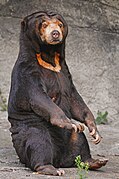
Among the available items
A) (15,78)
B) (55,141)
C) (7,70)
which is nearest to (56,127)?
(55,141)

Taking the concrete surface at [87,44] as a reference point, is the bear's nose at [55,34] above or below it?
above

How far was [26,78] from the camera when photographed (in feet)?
19.8

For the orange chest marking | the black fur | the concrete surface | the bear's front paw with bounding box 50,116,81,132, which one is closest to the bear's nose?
the black fur

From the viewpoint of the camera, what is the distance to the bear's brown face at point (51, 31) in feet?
19.6

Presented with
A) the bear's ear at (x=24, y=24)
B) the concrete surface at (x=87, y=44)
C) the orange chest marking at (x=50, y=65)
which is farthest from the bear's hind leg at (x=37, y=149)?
the concrete surface at (x=87, y=44)

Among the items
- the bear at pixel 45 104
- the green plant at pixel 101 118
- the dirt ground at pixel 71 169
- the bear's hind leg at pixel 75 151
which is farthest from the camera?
the green plant at pixel 101 118

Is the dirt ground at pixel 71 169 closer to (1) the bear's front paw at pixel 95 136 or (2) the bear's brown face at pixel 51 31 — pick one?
(1) the bear's front paw at pixel 95 136

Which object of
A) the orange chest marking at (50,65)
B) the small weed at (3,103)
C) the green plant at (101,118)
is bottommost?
the green plant at (101,118)

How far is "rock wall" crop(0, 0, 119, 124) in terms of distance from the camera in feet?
32.6

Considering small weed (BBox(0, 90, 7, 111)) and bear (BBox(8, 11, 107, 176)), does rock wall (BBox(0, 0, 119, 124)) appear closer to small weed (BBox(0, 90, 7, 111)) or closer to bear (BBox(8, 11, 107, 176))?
small weed (BBox(0, 90, 7, 111))

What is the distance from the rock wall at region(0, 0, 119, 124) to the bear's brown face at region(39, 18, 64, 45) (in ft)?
12.7

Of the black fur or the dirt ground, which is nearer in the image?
the dirt ground

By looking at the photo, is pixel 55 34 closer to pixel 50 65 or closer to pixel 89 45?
pixel 50 65

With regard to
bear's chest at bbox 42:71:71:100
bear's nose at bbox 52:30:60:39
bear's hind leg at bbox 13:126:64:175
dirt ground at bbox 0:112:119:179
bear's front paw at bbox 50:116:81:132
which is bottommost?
dirt ground at bbox 0:112:119:179
